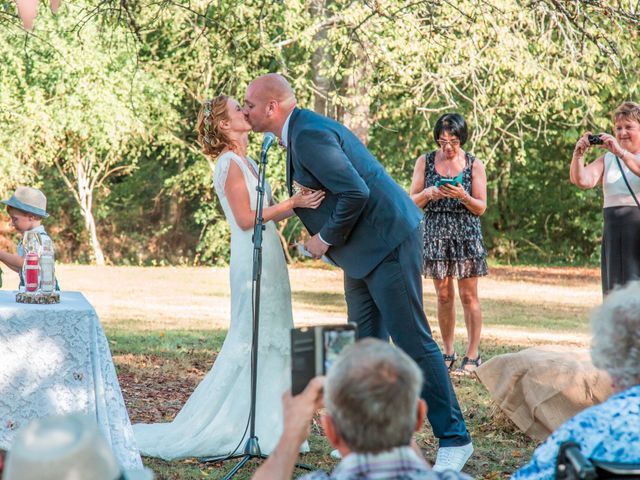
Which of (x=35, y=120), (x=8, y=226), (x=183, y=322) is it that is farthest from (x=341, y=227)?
(x=35, y=120)

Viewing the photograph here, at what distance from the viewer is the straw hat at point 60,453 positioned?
1.64 meters

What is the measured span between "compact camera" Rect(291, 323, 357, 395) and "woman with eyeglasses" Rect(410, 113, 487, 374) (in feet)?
16.3

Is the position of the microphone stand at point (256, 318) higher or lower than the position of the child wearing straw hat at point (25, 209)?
lower

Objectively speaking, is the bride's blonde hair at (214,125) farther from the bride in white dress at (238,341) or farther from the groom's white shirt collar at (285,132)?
the groom's white shirt collar at (285,132)

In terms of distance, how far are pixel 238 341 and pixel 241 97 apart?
14.2 meters

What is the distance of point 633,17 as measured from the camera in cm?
Result: 562

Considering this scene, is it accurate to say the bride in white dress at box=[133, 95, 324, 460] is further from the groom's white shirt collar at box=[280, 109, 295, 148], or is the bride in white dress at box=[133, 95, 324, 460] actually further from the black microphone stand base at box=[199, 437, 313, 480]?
the groom's white shirt collar at box=[280, 109, 295, 148]

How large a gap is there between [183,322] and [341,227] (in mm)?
7904

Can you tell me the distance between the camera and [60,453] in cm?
165

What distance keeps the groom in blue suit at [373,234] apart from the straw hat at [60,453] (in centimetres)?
311

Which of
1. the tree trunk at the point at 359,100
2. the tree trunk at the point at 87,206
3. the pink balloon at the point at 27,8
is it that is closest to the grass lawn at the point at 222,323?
the tree trunk at the point at 87,206

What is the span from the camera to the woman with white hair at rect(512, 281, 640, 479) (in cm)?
252

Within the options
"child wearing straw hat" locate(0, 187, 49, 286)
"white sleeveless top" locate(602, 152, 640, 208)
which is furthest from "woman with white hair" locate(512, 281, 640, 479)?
"white sleeveless top" locate(602, 152, 640, 208)

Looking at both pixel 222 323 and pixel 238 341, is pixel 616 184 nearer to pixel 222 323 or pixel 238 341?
pixel 238 341
